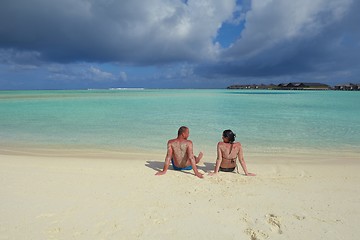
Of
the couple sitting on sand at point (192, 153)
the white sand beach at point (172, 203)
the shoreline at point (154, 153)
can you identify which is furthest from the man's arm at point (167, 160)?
the shoreline at point (154, 153)

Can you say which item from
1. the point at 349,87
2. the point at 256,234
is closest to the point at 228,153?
the point at 256,234

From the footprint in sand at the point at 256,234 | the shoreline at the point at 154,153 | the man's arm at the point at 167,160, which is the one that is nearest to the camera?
the footprint in sand at the point at 256,234

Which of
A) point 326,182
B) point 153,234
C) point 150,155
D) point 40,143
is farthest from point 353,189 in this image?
point 40,143

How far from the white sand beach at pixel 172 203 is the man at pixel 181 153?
0.22 meters

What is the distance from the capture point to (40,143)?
410 inches

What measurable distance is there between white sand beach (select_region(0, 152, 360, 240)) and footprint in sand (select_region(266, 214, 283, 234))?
0.04 ft

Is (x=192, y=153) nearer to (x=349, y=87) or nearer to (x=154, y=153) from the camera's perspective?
(x=154, y=153)

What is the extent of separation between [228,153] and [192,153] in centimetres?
85

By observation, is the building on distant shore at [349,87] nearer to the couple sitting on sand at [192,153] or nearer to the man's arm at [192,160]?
the couple sitting on sand at [192,153]

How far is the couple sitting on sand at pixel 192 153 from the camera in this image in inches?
238

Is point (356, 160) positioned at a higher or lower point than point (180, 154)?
lower

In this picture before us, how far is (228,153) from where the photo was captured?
20.2ft

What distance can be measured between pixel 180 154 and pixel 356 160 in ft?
18.4

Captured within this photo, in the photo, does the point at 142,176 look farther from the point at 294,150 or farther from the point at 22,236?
the point at 294,150
